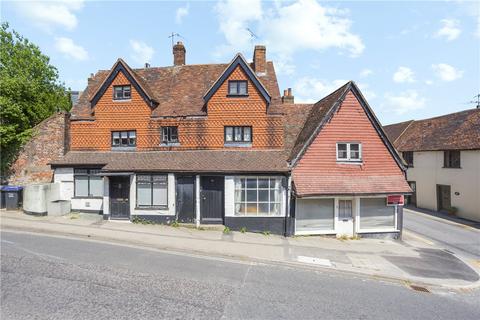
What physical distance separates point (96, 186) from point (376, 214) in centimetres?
1630

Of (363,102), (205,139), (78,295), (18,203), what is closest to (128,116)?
(205,139)

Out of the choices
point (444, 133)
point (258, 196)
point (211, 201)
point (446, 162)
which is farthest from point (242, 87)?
point (444, 133)

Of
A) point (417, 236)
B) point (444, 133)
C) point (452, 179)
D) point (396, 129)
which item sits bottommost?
point (417, 236)

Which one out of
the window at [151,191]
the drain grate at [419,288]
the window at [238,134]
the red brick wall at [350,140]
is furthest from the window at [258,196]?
the drain grate at [419,288]

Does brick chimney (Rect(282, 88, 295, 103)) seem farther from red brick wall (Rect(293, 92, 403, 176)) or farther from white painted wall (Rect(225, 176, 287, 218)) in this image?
white painted wall (Rect(225, 176, 287, 218))

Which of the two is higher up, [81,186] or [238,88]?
[238,88]

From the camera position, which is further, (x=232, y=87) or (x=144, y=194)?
(x=232, y=87)

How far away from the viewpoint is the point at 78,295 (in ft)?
25.0

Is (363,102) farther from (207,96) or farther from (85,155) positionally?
(85,155)

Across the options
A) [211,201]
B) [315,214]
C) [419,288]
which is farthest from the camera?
[211,201]

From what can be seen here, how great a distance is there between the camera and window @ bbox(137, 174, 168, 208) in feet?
54.2

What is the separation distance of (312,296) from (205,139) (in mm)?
11333

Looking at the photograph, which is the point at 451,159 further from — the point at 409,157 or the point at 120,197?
the point at 120,197

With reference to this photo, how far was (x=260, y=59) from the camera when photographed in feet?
65.9
